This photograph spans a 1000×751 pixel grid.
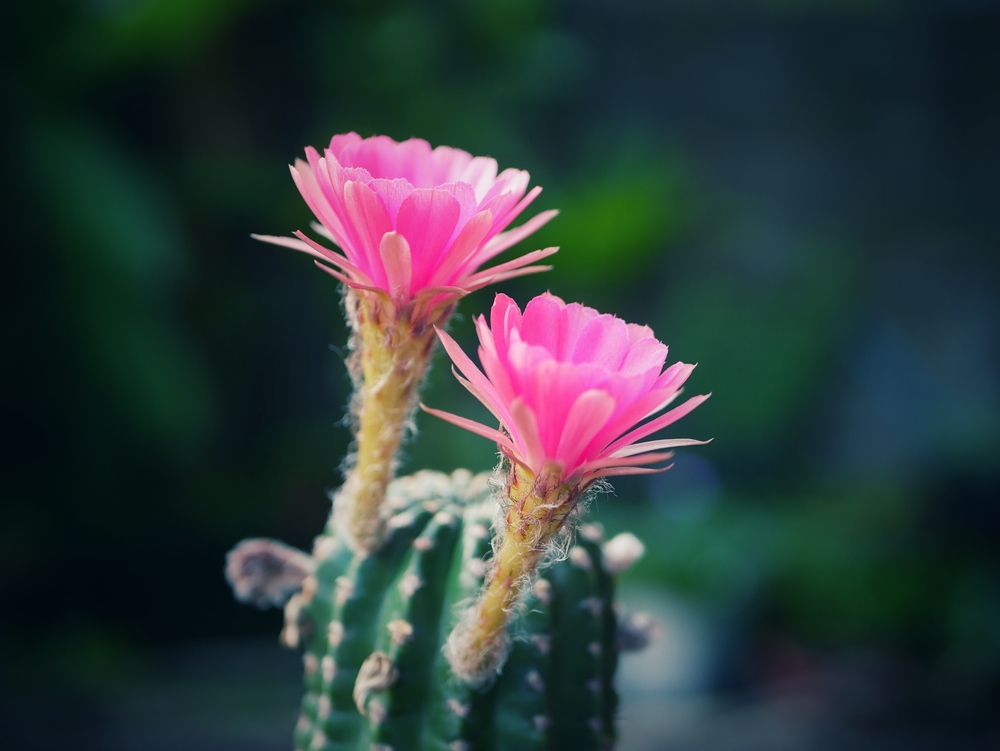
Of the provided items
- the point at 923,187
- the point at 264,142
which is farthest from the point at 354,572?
the point at 923,187

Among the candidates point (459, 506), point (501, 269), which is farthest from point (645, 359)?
point (459, 506)

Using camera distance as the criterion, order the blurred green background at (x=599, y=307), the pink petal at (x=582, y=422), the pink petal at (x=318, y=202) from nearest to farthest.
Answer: the pink petal at (x=582, y=422) < the pink petal at (x=318, y=202) < the blurred green background at (x=599, y=307)

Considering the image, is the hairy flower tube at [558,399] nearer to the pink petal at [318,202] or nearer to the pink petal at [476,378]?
the pink petal at [476,378]

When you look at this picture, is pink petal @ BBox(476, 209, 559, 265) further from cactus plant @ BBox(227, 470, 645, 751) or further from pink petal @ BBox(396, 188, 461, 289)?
cactus plant @ BBox(227, 470, 645, 751)

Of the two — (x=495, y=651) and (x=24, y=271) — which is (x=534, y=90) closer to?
(x=24, y=271)

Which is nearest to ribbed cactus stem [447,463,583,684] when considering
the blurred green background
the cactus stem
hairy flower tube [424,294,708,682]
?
hairy flower tube [424,294,708,682]

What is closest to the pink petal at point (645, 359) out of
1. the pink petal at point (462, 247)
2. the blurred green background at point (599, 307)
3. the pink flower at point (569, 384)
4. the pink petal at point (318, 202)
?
the pink flower at point (569, 384)
